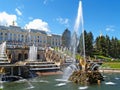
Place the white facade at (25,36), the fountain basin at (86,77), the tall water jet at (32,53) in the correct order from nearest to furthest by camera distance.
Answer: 1. the fountain basin at (86,77)
2. the tall water jet at (32,53)
3. the white facade at (25,36)

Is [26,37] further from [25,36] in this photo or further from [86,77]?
[86,77]

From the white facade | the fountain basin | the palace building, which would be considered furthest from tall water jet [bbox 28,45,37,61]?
the white facade

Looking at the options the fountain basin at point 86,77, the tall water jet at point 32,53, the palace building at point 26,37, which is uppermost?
the palace building at point 26,37

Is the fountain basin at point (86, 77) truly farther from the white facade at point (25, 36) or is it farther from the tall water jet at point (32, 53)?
the white facade at point (25, 36)

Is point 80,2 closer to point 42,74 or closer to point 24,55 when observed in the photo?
point 42,74

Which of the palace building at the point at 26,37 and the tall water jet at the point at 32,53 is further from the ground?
the palace building at the point at 26,37

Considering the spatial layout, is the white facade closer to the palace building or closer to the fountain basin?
the palace building

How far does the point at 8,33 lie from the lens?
112 metres

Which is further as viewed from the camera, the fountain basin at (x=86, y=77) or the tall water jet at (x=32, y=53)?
the tall water jet at (x=32, y=53)

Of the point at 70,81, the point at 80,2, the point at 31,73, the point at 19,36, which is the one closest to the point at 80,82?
the point at 70,81

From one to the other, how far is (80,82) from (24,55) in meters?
30.3

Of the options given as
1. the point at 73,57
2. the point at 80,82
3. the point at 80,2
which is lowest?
the point at 80,82

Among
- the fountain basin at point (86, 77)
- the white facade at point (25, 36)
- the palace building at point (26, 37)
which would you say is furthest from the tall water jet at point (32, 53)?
the white facade at point (25, 36)

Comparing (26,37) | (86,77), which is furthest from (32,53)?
(26,37)
